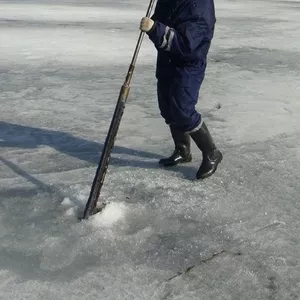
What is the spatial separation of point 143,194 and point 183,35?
923mm

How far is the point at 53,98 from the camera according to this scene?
5.44 m

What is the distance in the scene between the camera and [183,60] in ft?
Answer: 10.2

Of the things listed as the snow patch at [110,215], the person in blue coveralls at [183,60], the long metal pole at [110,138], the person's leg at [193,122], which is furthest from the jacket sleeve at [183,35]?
the snow patch at [110,215]

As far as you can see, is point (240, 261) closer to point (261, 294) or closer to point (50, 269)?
point (261, 294)

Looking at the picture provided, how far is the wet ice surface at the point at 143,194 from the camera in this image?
7.46ft

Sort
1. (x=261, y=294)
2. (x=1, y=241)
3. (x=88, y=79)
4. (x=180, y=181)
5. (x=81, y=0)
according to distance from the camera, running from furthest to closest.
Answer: (x=81, y=0) < (x=88, y=79) < (x=180, y=181) < (x=1, y=241) < (x=261, y=294)

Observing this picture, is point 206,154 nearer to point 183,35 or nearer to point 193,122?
point 193,122

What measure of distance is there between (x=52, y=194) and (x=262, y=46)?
21.2ft

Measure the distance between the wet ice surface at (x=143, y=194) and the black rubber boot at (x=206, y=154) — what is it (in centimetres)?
6

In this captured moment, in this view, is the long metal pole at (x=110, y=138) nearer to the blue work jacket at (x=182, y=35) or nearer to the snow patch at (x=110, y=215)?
the snow patch at (x=110, y=215)

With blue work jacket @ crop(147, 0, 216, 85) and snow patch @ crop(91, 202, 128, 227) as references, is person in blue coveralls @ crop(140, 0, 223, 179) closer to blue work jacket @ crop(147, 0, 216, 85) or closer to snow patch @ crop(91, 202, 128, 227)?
blue work jacket @ crop(147, 0, 216, 85)

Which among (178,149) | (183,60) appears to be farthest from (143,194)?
(183,60)

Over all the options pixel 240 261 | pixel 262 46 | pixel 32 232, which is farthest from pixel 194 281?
pixel 262 46

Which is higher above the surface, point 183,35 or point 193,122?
point 183,35
